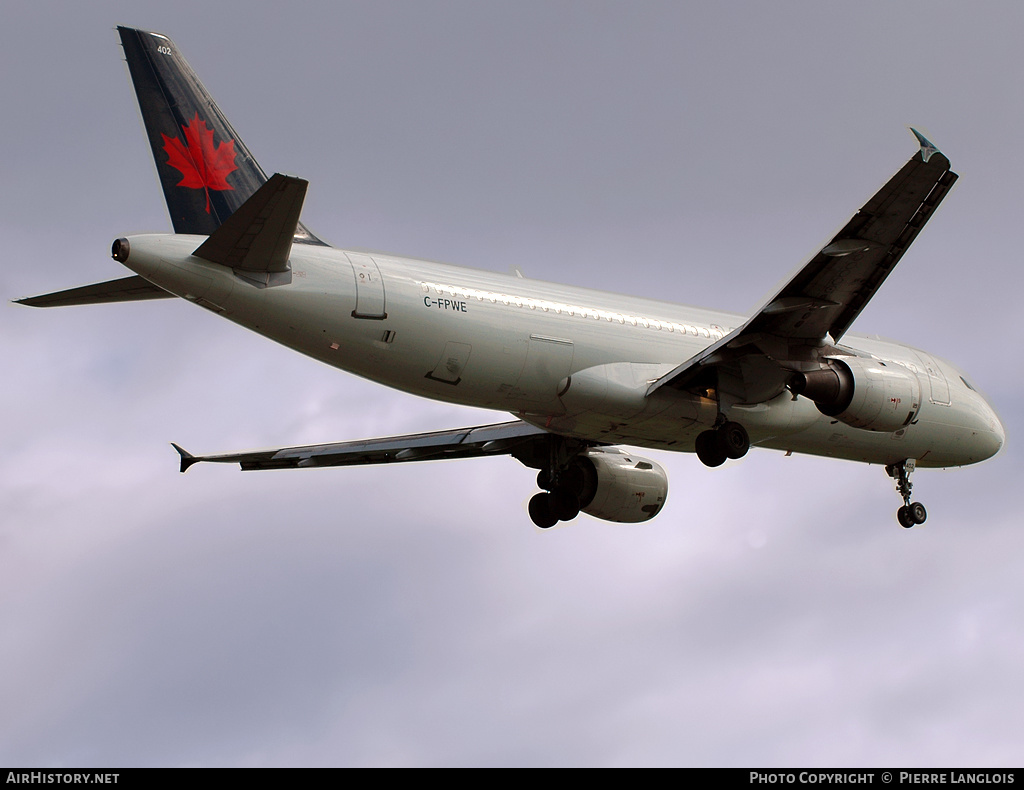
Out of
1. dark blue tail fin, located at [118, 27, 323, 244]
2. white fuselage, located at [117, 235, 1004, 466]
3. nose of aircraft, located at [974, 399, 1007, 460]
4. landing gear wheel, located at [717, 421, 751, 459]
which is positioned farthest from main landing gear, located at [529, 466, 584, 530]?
nose of aircraft, located at [974, 399, 1007, 460]

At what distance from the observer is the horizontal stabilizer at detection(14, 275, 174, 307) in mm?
19641

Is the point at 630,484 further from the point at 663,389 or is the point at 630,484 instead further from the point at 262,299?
the point at 262,299

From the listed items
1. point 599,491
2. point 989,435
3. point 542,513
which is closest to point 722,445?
point 599,491

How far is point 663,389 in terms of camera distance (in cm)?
2342

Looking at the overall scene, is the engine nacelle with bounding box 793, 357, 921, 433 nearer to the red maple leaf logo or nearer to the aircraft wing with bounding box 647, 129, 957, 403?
the aircraft wing with bounding box 647, 129, 957, 403

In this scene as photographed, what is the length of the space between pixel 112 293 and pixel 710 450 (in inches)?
425

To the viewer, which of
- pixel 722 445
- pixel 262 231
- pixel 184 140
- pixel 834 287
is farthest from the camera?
pixel 722 445

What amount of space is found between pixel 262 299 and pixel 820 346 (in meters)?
10.3

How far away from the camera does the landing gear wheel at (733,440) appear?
923 inches

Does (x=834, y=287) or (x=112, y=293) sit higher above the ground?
(x=834, y=287)

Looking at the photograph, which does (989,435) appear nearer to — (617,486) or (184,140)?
(617,486)

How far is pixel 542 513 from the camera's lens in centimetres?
2730

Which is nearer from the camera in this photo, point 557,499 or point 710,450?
point 710,450

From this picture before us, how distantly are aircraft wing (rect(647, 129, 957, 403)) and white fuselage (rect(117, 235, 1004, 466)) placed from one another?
78cm
